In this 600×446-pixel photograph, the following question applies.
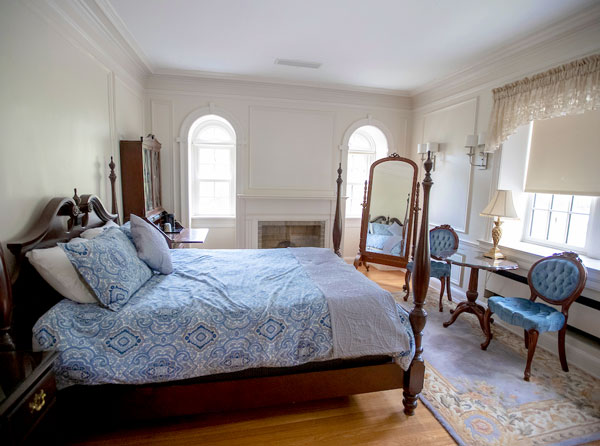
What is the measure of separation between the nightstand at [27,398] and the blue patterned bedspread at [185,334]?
0.19m

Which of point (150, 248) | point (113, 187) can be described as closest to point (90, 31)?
point (113, 187)

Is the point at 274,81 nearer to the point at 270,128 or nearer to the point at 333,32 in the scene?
the point at 270,128

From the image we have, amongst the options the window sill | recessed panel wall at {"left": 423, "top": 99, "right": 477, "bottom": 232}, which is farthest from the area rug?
recessed panel wall at {"left": 423, "top": 99, "right": 477, "bottom": 232}

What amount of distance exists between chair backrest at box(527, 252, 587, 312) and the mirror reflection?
1657mm

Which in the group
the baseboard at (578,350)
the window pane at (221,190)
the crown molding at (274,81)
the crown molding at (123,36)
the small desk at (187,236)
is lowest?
the baseboard at (578,350)

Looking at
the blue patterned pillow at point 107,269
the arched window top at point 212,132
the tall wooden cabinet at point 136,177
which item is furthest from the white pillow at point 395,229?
the blue patterned pillow at point 107,269

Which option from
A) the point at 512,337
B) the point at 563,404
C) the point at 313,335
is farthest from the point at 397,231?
the point at 313,335

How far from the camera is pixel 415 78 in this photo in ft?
13.9

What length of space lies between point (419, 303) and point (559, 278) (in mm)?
1412

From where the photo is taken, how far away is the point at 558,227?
10.0ft

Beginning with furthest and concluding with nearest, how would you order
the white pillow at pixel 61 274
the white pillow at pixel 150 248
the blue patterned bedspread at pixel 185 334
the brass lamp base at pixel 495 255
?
1. the brass lamp base at pixel 495 255
2. the white pillow at pixel 150 248
3. the white pillow at pixel 61 274
4. the blue patterned bedspread at pixel 185 334

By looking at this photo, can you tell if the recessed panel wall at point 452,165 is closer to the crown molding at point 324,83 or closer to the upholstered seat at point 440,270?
the crown molding at point 324,83

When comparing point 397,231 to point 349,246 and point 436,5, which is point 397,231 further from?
point 436,5

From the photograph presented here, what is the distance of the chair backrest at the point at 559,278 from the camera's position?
236 centimetres
